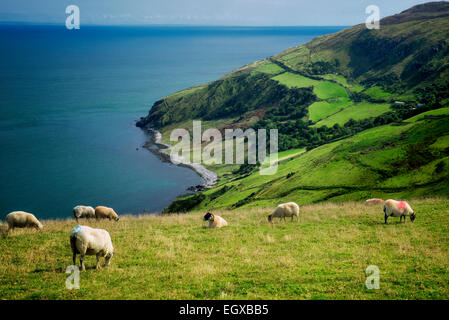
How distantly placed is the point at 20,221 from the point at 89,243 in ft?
35.5

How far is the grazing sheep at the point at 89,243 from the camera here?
50.4 ft

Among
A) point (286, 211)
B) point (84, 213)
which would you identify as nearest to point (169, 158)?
point (84, 213)

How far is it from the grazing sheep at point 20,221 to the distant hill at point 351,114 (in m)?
32.8

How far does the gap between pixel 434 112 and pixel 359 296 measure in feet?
179

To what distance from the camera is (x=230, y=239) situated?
848 inches

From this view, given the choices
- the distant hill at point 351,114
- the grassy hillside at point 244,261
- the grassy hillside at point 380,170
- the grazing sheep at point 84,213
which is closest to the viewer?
the grassy hillside at point 244,261

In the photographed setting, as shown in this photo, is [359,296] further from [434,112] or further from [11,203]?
[11,203]

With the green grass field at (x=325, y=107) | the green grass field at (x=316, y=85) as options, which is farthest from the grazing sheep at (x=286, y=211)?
the green grass field at (x=316, y=85)

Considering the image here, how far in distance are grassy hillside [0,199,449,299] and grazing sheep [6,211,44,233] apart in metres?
1.02

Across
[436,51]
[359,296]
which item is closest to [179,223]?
[359,296]

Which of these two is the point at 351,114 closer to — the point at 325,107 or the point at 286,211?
the point at 325,107

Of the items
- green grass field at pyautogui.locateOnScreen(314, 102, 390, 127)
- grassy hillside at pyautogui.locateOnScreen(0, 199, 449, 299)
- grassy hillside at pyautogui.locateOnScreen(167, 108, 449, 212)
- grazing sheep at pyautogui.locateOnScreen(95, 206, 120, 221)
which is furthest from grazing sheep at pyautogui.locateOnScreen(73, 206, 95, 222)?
green grass field at pyautogui.locateOnScreen(314, 102, 390, 127)

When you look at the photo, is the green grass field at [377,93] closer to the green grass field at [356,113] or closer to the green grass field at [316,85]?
the green grass field at [356,113]

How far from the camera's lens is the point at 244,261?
17.4m
